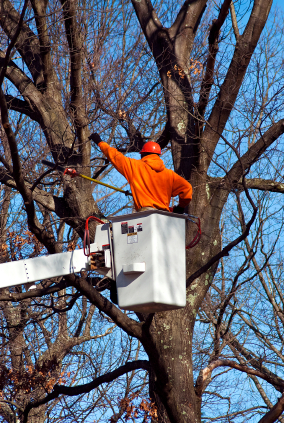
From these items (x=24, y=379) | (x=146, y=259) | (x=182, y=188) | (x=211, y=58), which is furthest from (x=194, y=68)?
(x=24, y=379)

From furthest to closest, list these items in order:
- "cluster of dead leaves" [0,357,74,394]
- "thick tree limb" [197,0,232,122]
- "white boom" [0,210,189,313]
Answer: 1. "cluster of dead leaves" [0,357,74,394]
2. "thick tree limb" [197,0,232,122]
3. "white boom" [0,210,189,313]

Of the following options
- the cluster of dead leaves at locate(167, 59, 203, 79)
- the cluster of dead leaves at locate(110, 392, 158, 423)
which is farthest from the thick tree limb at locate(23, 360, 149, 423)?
the cluster of dead leaves at locate(167, 59, 203, 79)

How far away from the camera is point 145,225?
437cm

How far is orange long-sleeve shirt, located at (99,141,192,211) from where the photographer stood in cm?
484

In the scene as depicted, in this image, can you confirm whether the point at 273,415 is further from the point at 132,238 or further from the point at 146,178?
the point at 146,178

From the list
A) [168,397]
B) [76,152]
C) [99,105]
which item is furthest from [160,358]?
[99,105]

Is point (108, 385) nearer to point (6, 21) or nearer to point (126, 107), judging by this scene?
point (126, 107)

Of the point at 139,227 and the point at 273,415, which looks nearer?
the point at 139,227

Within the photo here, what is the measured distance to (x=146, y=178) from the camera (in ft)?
16.0

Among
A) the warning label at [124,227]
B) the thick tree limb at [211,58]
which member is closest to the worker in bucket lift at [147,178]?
the warning label at [124,227]

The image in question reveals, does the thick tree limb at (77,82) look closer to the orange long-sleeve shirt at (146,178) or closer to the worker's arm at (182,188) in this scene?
the orange long-sleeve shirt at (146,178)

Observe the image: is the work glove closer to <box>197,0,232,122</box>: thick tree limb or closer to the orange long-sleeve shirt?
the orange long-sleeve shirt

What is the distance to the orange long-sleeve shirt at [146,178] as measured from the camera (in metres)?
4.84

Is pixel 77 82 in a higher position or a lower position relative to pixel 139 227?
higher
